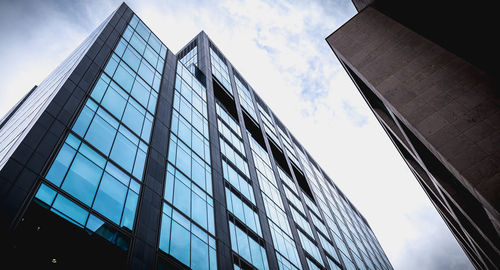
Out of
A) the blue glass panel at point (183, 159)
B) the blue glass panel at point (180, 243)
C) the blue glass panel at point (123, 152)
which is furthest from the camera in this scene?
the blue glass panel at point (183, 159)

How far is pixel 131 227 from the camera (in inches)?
619

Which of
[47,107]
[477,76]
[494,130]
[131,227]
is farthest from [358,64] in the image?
[47,107]

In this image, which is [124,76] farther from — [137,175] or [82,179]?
[82,179]

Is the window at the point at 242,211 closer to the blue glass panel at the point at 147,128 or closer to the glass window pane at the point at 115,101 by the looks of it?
the blue glass panel at the point at 147,128

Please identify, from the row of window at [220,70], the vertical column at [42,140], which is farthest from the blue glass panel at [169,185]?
the row of window at [220,70]

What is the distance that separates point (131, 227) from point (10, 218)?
5.44 meters

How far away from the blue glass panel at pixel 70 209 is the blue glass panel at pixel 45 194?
22 cm

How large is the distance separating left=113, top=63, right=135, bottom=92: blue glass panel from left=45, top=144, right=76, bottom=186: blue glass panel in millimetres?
9138

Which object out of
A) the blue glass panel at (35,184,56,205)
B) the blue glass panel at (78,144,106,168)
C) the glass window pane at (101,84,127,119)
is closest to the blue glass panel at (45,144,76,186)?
the blue glass panel at (35,184,56,205)

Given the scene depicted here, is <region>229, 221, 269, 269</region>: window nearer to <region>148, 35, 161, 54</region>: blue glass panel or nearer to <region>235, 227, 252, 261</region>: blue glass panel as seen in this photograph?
<region>235, 227, 252, 261</region>: blue glass panel

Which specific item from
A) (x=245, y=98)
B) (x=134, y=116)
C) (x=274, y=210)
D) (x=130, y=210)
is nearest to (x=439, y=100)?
(x=130, y=210)

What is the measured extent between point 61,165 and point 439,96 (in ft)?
61.4

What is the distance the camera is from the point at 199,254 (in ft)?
62.7

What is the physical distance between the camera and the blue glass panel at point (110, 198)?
1504 cm
